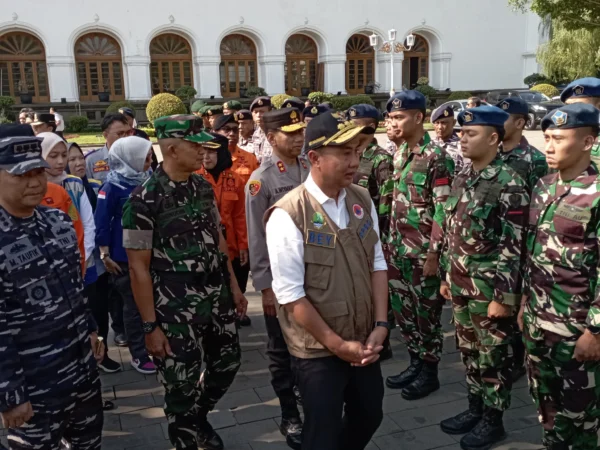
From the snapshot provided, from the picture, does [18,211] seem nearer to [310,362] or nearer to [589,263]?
[310,362]

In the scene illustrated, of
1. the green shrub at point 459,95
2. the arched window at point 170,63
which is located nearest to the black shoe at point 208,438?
the arched window at point 170,63

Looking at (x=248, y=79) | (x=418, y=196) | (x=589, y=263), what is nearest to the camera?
(x=589, y=263)

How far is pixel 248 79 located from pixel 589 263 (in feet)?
93.2

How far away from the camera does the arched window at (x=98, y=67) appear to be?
88.5ft

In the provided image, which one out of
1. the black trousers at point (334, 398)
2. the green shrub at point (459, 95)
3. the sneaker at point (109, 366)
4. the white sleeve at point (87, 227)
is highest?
the green shrub at point (459, 95)

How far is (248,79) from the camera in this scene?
97.3ft

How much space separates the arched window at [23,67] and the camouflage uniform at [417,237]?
87.2ft

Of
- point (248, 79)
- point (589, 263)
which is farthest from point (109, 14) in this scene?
point (589, 263)

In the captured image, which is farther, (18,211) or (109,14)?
(109,14)

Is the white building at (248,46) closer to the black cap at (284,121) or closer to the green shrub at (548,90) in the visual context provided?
the green shrub at (548,90)

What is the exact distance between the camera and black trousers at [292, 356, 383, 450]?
2.48 metres

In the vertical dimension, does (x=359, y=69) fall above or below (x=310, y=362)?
above

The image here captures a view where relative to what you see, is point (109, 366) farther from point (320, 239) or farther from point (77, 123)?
point (77, 123)

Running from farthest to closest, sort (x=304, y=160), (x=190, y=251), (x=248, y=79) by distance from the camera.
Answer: (x=248, y=79), (x=304, y=160), (x=190, y=251)
